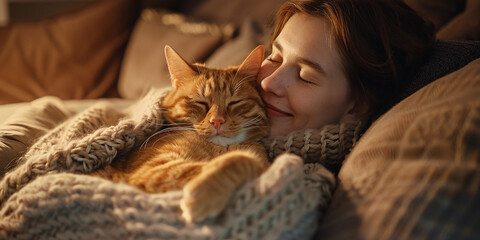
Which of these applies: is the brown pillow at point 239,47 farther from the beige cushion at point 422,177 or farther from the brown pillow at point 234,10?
the beige cushion at point 422,177

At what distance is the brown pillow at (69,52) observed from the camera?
2578 mm

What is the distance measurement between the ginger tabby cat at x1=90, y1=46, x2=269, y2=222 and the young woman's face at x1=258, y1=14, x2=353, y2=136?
8cm

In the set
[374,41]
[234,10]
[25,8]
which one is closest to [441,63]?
[374,41]

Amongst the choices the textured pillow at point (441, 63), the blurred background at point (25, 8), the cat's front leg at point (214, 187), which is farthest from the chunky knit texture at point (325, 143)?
the blurred background at point (25, 8)

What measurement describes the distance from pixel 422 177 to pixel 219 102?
0.76m

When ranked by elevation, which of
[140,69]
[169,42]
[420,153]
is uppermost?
[420,153]

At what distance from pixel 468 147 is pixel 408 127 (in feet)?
0.46

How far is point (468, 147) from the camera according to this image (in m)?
0.66

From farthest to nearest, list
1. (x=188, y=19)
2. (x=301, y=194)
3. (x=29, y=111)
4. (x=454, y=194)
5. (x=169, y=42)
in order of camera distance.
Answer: (x=188, y=19)
(x=169, y=42)
(x=29, y=111)
(x=301, y=194)
(x=454, y=194)

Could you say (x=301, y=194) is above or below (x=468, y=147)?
below

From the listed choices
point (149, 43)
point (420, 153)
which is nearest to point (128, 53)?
point (149, 43)

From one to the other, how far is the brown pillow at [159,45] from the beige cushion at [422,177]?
5.27ft

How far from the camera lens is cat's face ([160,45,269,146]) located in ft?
4.11

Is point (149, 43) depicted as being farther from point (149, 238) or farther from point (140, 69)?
point (149, 238)
